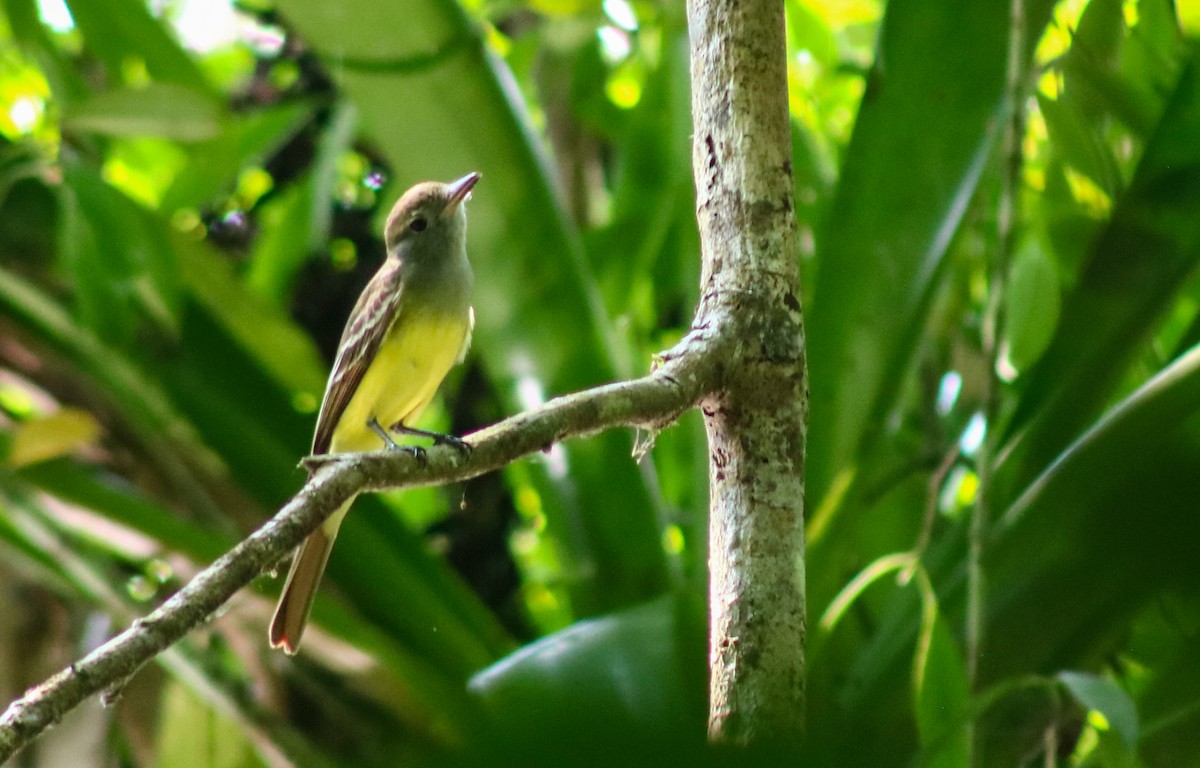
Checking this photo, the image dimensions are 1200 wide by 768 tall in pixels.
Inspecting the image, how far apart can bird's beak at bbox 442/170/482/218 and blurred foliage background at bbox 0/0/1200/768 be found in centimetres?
6

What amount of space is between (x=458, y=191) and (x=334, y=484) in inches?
60.2

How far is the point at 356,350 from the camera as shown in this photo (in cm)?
246

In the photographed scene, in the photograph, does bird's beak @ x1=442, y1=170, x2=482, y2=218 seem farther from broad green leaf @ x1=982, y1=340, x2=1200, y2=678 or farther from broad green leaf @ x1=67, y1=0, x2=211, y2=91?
broad green leaf @ x1=982, y1=340, x2=1200, y2=678

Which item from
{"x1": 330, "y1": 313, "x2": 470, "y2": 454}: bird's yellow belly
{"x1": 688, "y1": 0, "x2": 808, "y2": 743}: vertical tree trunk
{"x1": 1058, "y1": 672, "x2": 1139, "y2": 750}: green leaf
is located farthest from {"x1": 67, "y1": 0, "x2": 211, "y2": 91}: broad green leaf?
{"x1": 1058, "y1": 672, "x2": 1139, "y2": 750}: green leaf

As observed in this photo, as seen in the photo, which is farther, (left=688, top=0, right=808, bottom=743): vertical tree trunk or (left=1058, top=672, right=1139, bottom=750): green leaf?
(left=1058, top=672, right=1139, bottom=750): green leaf

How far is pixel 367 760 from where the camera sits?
0.89 feet

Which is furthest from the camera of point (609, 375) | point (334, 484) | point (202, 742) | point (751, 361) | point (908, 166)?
point (609, 375)

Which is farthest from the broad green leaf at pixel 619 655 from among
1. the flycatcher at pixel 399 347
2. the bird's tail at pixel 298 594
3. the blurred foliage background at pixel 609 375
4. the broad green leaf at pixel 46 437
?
the broad green leaf at pixel 46 437

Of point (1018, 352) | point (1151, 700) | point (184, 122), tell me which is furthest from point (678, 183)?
point (1151, 700)

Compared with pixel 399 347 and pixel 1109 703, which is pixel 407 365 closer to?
pixel 399 347

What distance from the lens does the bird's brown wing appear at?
7.87 ft

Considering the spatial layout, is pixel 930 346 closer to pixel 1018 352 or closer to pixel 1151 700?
pixel 1018 352

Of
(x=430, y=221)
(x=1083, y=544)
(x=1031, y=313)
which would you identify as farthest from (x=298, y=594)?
(x=1031, y=313)

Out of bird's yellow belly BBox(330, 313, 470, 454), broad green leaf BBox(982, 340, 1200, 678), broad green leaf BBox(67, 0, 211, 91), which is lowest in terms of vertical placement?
broad green leaf BBox(982, 340, 1200, 678)
